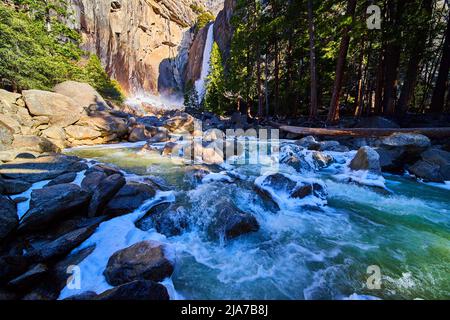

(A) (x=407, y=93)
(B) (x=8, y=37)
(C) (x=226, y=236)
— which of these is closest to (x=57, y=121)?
(B) (x=8, y=37)

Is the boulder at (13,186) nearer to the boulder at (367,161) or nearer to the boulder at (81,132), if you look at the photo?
the boulder at (81,132)

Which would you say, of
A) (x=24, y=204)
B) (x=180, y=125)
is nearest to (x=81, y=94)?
(x=180, y=125)

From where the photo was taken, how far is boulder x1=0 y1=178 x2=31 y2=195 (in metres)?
4.16

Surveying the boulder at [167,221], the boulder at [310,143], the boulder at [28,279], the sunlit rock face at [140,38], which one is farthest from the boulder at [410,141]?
the sunlit rock face at [140,38]

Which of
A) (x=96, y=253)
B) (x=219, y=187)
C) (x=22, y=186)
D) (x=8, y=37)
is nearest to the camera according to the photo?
(x=96, y=253)

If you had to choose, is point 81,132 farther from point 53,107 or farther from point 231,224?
point 231,224

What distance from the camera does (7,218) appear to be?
3.17 metres

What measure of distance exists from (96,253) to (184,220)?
4.65 feet

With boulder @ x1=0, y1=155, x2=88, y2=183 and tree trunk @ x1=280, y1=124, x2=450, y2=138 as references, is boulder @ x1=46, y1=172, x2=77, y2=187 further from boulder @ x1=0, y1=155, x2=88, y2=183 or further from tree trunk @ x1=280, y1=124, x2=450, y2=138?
tree trunk @ x1=280, y1=124, x2=450, y2=138

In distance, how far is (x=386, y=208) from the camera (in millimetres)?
4641

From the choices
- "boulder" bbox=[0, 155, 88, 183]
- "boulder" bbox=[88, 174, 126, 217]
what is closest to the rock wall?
"boulder" bbox=[0, 155, 88, 183]

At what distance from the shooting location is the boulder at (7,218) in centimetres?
306

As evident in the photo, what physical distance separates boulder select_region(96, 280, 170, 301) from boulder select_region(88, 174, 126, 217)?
221 centimetres
